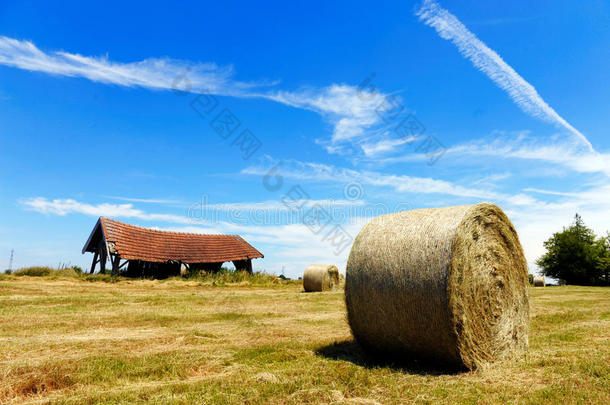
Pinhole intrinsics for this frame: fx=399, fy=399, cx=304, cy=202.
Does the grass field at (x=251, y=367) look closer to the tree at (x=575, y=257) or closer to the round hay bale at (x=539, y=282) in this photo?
the round hay bale at (x=539, y=282)

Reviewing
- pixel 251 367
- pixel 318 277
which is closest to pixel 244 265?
pixel 318 277

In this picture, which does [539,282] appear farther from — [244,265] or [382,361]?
[382,361]

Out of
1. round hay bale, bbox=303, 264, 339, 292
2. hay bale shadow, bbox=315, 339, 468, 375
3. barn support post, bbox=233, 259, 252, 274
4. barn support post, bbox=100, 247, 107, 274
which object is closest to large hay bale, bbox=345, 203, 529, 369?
hay bale shadow, bbox=315, 339, 468, 375

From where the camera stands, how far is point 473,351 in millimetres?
6074

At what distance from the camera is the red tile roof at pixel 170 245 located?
87.6 ft

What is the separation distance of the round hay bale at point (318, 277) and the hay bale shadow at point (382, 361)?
13.4 metres

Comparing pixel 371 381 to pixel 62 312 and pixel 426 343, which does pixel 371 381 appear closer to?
pixel 426 343

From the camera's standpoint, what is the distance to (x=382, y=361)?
6469 mm

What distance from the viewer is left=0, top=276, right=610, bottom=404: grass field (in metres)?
4.67

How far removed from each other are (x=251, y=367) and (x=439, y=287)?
116 inches

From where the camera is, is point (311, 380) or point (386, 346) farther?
point (386, 346)

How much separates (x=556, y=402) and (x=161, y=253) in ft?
90.1

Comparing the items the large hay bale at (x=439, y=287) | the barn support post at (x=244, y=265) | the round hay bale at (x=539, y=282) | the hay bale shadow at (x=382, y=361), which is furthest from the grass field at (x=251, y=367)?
the round hay bale at (x=539, y=282)

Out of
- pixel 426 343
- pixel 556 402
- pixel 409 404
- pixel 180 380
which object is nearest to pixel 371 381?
pixel 409 404
